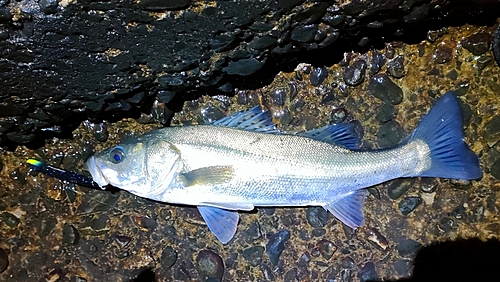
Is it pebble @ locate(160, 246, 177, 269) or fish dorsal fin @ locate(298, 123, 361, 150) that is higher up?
fish dorsal fin @ locate(298, 123, 361, 150)

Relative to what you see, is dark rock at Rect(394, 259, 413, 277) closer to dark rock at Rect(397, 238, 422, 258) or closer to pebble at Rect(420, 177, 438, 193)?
dark rock at Rect(397, 238, 422, 258)

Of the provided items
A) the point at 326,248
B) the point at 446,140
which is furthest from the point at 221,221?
the point at 446,140

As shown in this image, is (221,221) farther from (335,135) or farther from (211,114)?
(335,135)

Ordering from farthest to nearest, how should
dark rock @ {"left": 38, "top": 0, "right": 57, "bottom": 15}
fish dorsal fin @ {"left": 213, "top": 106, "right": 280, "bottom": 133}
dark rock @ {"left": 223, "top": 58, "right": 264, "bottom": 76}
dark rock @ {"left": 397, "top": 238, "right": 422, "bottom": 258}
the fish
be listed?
1. dark rock @ {"left": 397, "top": 238, "right": 422, "bottom": 258}
2. fish dorsal fin @ {"left": 213, "top": 106, "right": 280, "bottom": 133}
3. the fish
4. dark rock @ {"left": 223, "top": 58, "right": 264, "bottom": 76}
5. dark rock @ {"left": 38, "top": 0, "right": 57, "bottom": 15}

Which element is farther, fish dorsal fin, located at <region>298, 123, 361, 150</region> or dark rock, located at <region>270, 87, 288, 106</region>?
dark rock, located at <region>270, 87, 288, 106</region>

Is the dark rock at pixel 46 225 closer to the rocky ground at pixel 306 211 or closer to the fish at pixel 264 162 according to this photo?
the rocky ground at pixel 306 211

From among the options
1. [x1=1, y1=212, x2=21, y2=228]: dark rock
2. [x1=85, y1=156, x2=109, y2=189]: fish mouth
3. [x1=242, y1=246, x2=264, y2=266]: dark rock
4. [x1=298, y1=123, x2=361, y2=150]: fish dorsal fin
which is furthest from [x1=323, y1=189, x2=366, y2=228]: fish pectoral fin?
[x1=1, y1=212, x2=21, y2=228]: dark rock

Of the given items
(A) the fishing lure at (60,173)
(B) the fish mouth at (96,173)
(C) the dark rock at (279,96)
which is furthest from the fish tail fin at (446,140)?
(A) the fishing lure at (60,173)

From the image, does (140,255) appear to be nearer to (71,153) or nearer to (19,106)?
(71,153)
